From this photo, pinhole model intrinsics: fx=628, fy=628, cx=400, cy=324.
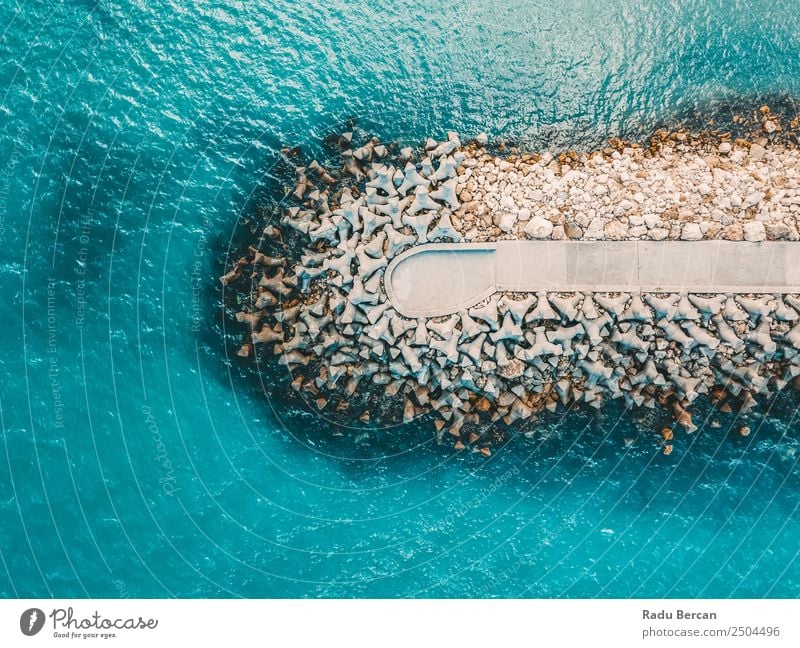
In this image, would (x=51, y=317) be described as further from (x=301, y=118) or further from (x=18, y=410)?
(x=301, y=118)

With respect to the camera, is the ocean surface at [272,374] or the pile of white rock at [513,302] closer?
the pile of white rock at [513,302]

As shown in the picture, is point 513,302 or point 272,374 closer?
point 513,302

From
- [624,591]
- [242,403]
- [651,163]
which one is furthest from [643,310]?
[242,403]

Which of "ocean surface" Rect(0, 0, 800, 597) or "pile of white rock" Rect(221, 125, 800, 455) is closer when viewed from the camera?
"pile of white rock" Rect(221, 125, 800, 455)

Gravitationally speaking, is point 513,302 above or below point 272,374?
above
